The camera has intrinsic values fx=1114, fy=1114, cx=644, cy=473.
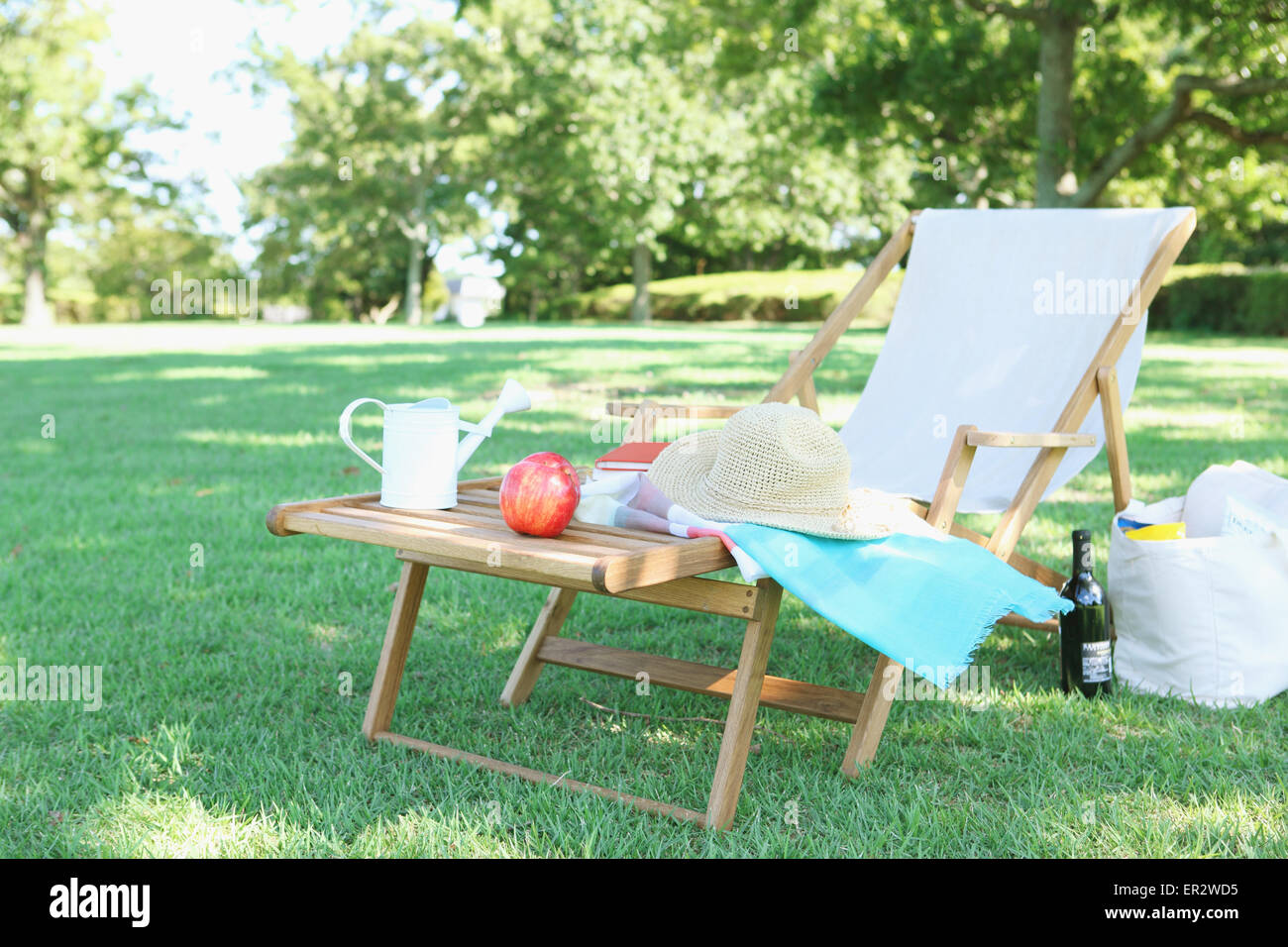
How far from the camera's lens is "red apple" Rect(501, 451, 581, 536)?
2135mm

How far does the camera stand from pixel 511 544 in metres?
2.03

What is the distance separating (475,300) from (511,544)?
36.7 m

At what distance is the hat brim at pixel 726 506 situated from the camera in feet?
7.49

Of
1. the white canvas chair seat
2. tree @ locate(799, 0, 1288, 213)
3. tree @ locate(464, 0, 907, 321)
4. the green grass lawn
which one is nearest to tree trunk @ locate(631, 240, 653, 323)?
tree @ locate(464, 0, 907, 321)

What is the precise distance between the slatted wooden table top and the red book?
34cm

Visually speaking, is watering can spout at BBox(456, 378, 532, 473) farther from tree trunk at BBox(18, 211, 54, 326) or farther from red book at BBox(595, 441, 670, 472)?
tree trunk at BBox(18, 211, 54, 326)

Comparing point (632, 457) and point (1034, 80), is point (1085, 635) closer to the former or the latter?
point (632, 457)

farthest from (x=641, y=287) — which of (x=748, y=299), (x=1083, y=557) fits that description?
(x=1083, y=557)

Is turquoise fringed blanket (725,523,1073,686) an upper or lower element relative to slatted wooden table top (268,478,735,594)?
lower

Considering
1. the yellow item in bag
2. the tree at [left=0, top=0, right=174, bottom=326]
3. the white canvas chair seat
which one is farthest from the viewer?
the tree at [left=0, top=0, right=174, bottom=326]

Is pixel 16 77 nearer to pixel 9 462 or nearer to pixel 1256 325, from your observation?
pixel 9 462

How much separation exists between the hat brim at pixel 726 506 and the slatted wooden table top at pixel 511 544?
0.47 feet

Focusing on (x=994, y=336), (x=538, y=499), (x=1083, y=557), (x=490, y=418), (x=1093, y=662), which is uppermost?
(x=994, y=336)

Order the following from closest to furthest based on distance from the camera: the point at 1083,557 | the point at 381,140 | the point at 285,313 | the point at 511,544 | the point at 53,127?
the point at 511,544
the point at 1083,557
the point at 381,140
the point at 53,127
the point at 285,313
